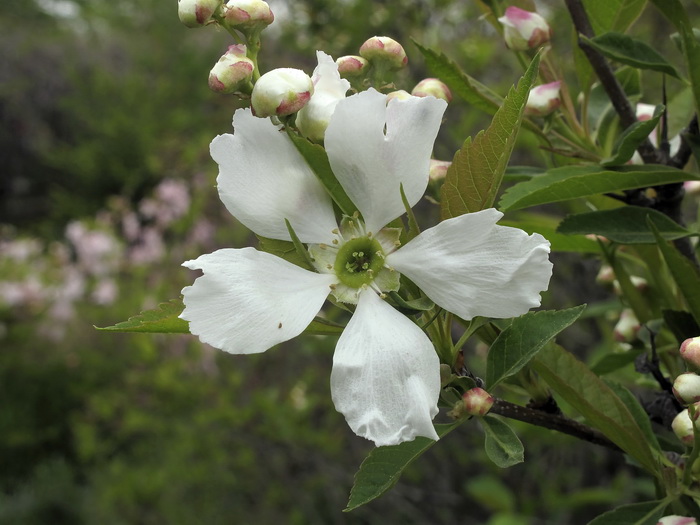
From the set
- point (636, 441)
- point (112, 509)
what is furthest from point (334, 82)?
point (112, 509)

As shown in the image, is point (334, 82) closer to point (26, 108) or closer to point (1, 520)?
point (1, 520)

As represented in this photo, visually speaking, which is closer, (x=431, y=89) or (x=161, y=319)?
(x=161, y=319)

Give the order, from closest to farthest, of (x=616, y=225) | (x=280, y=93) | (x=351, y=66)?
(x=280, y=93)
(x=351, y=66)
(x=616, y=225)

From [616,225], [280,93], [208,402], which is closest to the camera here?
[280,93]

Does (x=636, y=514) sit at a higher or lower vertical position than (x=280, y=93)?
lower

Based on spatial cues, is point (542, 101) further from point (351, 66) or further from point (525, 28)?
point (351, 66)

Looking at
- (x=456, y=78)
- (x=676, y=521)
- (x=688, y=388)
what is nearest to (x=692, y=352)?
(x=688, y=388)

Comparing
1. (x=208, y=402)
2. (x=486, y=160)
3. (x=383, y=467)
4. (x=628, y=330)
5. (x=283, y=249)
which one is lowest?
(x=208, y=402)
